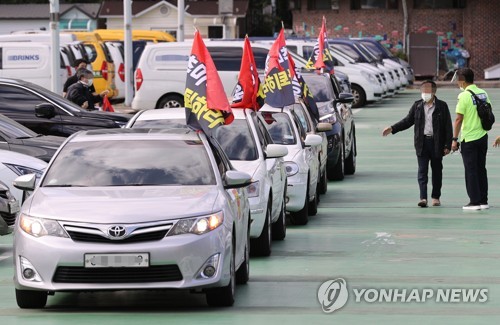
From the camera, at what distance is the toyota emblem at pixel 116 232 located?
10.5 metres

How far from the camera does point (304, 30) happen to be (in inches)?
2995

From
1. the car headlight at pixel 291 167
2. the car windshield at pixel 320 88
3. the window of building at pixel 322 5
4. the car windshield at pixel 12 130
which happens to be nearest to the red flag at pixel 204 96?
the car headlight at pixel 291 167

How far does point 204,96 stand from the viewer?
15.4m

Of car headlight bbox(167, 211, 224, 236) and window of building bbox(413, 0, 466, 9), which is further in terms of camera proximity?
window of building bbox(413, 0, 466, 9)

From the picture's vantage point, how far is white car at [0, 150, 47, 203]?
55.6ft

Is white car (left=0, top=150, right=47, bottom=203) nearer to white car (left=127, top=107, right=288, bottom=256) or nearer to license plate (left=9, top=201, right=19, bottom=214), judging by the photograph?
license plate (left=9, top=201, right=19, bottom=214)

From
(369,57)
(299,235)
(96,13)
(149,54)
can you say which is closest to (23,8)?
(96,13)

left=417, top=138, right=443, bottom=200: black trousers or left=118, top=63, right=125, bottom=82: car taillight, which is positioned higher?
left=417, top=138, right=443, bottom=200: black trousers

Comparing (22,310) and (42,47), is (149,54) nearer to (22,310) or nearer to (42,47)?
(42,47)

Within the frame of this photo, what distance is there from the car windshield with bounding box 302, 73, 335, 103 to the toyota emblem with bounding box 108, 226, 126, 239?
1446 cm

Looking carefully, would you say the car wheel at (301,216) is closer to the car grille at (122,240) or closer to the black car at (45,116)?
the car grille at (122,240)

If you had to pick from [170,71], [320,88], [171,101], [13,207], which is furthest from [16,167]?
[170,71]

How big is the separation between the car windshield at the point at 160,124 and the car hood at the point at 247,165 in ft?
2.30

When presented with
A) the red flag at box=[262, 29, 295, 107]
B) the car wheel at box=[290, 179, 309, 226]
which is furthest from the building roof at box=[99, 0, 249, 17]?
the car wheel at box=[290, 179, 309, 226]
